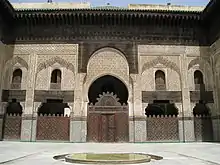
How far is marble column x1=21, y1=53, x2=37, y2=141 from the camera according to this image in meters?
A: 10.7

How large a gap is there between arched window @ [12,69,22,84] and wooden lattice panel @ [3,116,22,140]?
1752mm

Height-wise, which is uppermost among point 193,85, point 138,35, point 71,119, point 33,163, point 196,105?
point 138,35

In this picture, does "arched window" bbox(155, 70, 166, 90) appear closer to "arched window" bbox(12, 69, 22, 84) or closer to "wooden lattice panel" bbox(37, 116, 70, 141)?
"wooden lattice panel" bbox(37, 116, 70, 141)

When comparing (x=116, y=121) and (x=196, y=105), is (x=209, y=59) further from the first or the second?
(x=116, y=121)

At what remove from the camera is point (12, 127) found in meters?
10.9

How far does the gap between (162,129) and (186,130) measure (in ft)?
3.57

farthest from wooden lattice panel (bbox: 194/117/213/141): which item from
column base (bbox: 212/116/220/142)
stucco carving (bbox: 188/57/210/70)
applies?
stucco carving (bbox: 188/57/210/70)

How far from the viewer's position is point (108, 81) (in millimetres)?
13930

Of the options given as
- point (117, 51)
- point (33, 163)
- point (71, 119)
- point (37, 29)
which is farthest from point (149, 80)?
point (33, 163)

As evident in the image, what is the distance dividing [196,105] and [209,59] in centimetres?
237

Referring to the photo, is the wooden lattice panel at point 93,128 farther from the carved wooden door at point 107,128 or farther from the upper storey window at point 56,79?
the upper storey window at point 56,79

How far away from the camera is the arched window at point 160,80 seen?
1133cm

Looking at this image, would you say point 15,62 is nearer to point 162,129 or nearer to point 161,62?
point 161,62

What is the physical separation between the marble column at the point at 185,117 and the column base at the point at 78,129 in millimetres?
4404
